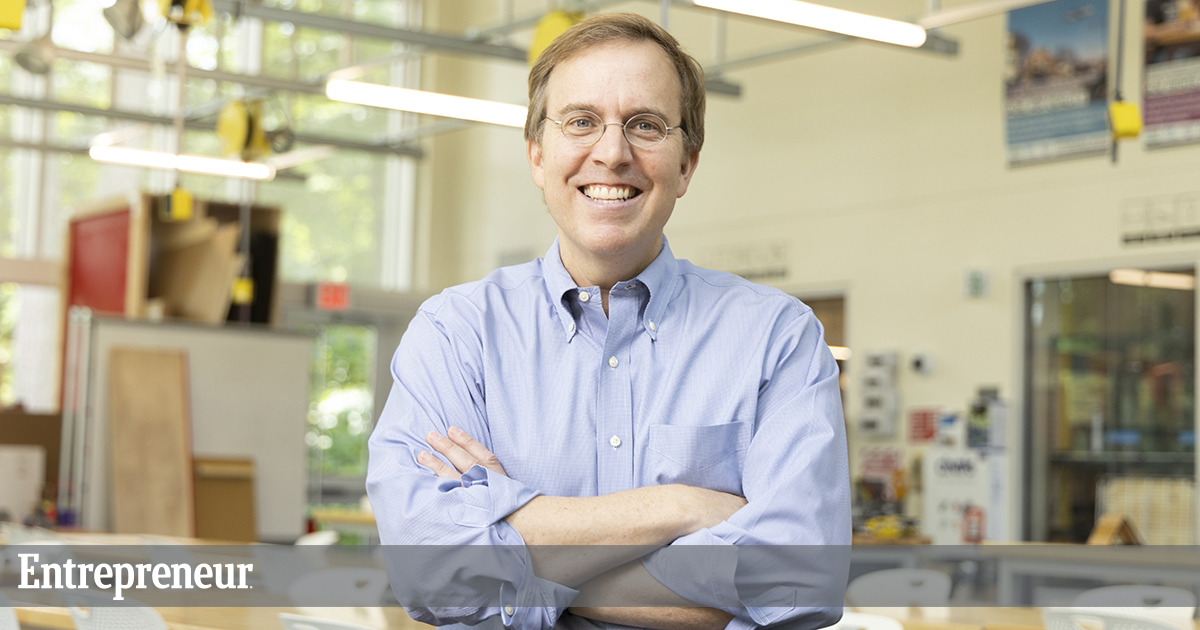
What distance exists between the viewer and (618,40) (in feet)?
5.26

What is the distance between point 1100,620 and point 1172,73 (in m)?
5.52

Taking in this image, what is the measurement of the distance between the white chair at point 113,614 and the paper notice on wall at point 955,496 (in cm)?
724

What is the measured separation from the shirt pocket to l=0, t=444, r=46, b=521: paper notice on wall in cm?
749

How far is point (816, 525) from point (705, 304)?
332 mm

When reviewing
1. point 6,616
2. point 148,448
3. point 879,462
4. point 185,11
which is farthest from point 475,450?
point 879,462

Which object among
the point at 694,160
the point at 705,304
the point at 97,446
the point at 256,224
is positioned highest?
the point at 256,224

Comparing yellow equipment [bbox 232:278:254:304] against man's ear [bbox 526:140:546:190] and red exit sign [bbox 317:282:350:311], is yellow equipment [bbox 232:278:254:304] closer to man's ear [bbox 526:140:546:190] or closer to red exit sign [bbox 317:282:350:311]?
red exit sign [bbox 317:282:350:311]

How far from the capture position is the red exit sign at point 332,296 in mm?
13469

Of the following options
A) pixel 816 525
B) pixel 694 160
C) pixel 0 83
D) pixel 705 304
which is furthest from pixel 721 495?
pixel 0 83

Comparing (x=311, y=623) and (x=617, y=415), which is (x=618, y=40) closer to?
(x=617, y=415)

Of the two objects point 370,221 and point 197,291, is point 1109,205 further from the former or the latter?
point 370,221

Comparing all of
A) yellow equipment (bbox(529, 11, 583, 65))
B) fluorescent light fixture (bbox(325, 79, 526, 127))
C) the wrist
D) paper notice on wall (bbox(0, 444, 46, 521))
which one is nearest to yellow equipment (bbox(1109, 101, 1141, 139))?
yellow equipment (bbox(529, 11, 583, 65))

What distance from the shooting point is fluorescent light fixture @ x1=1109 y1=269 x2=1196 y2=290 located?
8.46 m

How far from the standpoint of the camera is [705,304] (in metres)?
1.67
